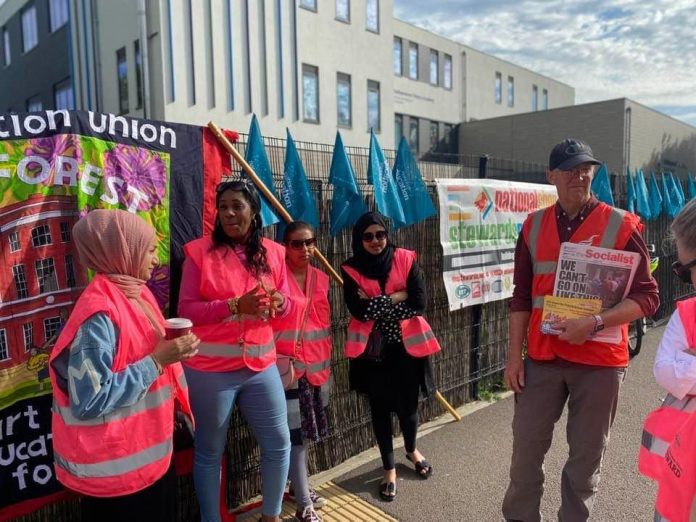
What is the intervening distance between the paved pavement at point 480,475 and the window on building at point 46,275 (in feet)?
7.14

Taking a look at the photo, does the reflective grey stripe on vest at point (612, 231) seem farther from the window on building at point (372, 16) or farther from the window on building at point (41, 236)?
the window on building at point (372, 16)

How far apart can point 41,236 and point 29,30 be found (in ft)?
58.5

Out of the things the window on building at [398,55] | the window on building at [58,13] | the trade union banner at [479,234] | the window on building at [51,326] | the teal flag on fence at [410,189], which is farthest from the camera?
the window on building at [398,55]

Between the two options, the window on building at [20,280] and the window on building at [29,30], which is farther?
the window on building at [29,30]

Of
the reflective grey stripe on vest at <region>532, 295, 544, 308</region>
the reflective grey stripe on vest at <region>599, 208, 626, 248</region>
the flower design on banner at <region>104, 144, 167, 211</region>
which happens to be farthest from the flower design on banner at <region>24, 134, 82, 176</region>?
the reflective grey stripe on vest at <region>599, 208, 626, 248</region>

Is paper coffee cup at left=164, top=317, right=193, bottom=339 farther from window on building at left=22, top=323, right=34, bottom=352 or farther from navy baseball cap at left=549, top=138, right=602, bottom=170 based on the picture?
navy baseball cap at left=549, top=138, right=602, bottom=170

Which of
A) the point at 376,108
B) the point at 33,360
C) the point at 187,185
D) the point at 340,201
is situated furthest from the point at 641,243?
the point at 376,108

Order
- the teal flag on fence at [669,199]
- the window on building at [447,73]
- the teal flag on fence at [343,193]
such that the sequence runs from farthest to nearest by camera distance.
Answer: the window on building at [447,73] < the teal flag on fence at [669,199] < the teal flag on fence at [343,193]

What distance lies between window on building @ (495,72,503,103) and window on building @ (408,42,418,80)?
8008mm

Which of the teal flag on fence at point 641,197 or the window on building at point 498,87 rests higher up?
the window on building at point 498,87

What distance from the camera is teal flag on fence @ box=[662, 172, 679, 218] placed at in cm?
794

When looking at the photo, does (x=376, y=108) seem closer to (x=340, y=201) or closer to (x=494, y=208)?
(x=494, y=208)

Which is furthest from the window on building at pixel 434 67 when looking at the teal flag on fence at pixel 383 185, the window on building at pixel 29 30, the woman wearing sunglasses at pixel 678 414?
the woman wearing sunglasses at pixel 678 414

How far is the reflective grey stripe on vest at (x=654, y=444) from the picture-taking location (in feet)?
5.77
